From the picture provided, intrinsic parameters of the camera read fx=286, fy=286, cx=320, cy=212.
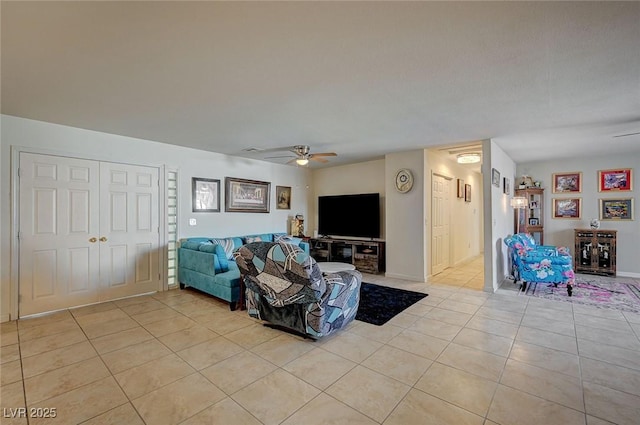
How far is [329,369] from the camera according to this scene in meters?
2.37

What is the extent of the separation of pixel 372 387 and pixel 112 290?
4020 mm

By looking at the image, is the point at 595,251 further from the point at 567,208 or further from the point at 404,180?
the point at 404,180

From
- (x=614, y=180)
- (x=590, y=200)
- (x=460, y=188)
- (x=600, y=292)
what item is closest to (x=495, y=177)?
(x=460, y=188)

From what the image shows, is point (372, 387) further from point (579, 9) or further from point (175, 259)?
point (175, 259)

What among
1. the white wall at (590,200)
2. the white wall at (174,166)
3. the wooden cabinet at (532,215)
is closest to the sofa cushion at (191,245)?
the white wall at (174,166)

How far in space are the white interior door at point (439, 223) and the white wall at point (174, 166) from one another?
10.3ft

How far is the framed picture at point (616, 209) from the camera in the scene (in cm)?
575

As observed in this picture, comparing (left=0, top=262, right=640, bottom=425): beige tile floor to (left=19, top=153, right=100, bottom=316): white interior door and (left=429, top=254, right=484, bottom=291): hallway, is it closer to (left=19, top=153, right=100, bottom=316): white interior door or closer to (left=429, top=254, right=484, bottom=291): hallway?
(left=19, top=153, right=100, bottom=316): white interior door

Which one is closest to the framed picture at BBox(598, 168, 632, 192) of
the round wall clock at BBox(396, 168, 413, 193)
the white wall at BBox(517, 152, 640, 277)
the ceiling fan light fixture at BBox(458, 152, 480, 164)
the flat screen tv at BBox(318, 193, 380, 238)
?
the white wall at BBox(517, 152, 640, 277)

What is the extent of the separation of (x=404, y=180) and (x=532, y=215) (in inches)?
146

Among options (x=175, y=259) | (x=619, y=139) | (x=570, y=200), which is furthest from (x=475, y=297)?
(x=175, y=259)

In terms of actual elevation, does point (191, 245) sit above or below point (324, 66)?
below

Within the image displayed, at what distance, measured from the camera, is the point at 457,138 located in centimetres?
448

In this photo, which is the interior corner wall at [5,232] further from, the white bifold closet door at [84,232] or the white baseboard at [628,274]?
the white baseboard at [628,274]
